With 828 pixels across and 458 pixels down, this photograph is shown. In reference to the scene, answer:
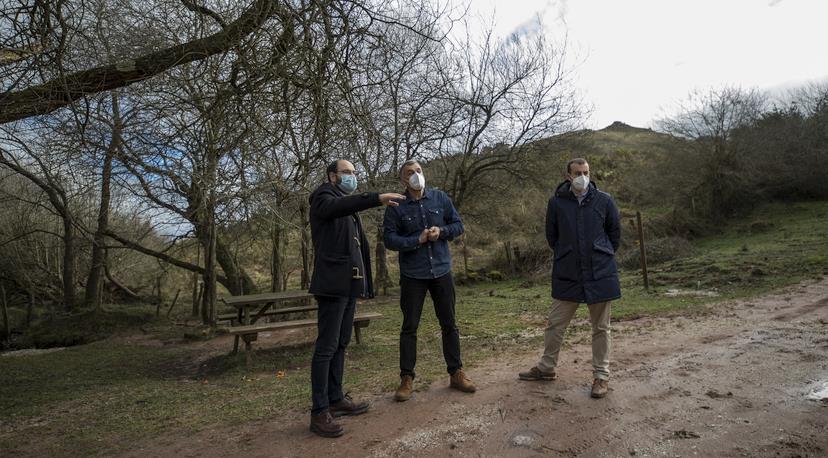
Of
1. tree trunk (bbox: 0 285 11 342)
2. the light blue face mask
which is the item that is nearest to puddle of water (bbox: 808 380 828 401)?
the light blue face mask

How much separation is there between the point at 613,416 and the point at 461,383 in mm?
1155

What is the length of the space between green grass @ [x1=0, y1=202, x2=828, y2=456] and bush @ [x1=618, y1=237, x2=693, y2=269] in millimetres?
1918

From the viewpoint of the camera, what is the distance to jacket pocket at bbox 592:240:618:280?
3.88m

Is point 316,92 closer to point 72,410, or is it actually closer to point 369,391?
point 369,391

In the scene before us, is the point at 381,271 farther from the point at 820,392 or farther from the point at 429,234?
the point at 820,392

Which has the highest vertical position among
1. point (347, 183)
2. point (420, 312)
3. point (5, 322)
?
point (347, 183)

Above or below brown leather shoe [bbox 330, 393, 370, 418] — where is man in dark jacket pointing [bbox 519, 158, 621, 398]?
above

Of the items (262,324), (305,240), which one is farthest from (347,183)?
(305,240)

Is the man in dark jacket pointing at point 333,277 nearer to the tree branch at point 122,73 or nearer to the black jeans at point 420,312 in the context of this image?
the black jeans at point 420,312

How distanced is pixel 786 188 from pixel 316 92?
1011 inches

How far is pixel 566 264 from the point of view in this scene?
4.03m

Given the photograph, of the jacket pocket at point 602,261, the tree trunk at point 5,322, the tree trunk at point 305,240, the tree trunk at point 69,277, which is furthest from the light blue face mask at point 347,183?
the tree trunk at point 5,322

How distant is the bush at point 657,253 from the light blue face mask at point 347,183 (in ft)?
41.9

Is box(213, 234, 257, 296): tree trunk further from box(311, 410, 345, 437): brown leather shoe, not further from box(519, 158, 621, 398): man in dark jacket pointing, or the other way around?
box(519, 158, 621, 398): man in dark jacket pointing
